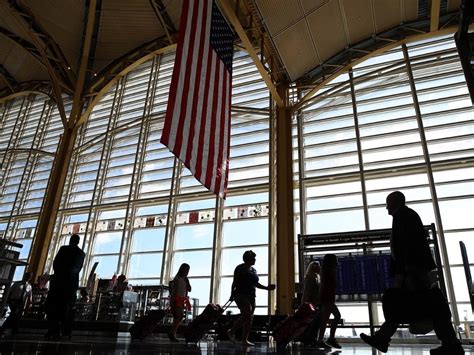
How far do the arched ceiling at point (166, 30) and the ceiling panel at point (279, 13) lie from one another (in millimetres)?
33

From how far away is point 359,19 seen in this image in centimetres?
1387

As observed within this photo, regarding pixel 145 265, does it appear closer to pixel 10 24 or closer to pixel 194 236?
pixel 194 236

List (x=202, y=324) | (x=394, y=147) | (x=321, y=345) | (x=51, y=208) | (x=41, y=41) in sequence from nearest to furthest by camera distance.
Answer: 1. (x=321, y=345)
2. (x=202, y=324)
3. (x=394, y=147)
4. (x=51, y=208)
5. (x=41, y=41)

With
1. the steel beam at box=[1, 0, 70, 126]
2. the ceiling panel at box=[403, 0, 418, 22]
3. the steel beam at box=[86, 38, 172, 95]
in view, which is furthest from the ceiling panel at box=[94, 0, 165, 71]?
the ceiling panel at box=[403, 0, 418, 22]

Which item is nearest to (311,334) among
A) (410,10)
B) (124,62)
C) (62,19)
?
(410,10)

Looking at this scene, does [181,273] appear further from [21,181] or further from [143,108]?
[21,181]

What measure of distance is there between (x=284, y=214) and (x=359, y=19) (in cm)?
765

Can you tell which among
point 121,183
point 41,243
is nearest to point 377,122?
point 121,183

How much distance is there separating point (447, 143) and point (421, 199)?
200 cm

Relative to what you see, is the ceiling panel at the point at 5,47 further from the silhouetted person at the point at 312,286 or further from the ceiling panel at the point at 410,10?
the silhouetted person at the point at 312,286

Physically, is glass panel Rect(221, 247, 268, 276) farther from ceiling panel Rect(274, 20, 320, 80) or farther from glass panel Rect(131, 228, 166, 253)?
ceiling panel Rect(274, 20, 320, 80)

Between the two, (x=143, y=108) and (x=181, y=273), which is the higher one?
(x=143, y=108)

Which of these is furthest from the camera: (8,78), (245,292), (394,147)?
(8,78)

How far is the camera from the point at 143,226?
15.4 meters
